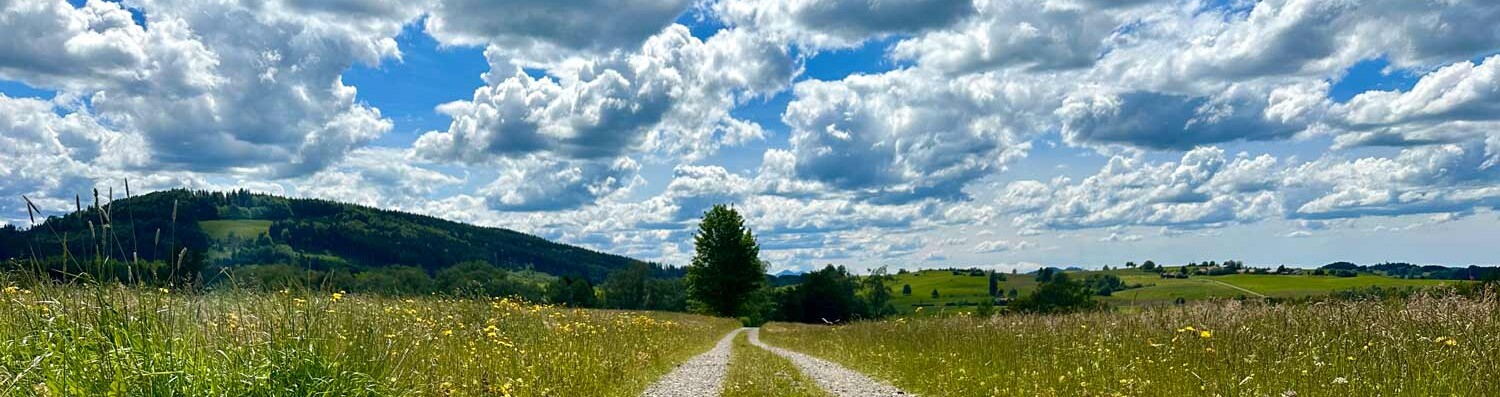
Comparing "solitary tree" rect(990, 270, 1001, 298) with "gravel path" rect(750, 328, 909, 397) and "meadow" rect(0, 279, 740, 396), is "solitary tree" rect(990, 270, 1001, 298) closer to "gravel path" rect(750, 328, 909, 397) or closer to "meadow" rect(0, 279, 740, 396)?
"gravel path" rect(750, 328, 909, 397)

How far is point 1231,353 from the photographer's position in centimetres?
1145

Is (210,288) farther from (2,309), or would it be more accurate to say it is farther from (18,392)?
(18,392)

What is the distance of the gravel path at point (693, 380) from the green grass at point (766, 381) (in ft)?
0.91

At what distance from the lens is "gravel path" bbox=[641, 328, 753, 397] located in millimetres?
15469

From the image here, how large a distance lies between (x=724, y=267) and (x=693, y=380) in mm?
63038

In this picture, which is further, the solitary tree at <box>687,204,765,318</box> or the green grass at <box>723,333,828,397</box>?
the solitary tree at <box>687,204,765,318</box>

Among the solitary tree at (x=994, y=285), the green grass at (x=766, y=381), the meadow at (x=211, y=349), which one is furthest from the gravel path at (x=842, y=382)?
the solitary tree at (x=994, y=285)

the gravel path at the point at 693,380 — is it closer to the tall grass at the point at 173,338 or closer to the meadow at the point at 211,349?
the meadow at the point at 211,349

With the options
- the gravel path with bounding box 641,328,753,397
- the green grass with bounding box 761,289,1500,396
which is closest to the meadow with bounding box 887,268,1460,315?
the gravel path with bounding box 641,328,753,397

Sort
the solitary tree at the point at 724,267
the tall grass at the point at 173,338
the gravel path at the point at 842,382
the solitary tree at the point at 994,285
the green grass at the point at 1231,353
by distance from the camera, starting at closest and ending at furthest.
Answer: the tall grass at the point at 173,338 → the green grass at the point at 1231,353 → the gravel path at the point at 842,382 → the solitary tree at the point at 724,267 → the solitary tree at the point at 994,285

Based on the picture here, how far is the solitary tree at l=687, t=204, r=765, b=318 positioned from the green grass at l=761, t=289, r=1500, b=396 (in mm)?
61326

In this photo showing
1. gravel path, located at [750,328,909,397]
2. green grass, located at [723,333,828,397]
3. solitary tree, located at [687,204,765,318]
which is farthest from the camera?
solitary tree, located at [687,204,765,318]

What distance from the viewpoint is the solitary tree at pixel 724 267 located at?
8075 centimetres

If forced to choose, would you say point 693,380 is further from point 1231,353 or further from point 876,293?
point 876,293
